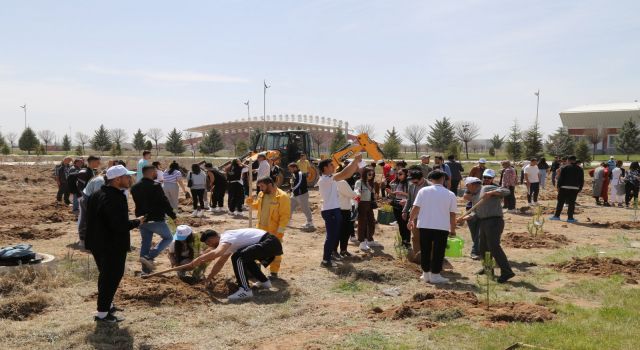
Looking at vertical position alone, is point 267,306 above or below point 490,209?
below

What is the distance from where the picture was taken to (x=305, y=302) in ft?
23.5

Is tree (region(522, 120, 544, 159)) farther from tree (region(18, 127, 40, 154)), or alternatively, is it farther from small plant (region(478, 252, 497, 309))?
tree (region(18, 127, 40, 154))

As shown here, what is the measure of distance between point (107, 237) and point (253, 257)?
192 centimetres

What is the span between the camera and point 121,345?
18.2 ft

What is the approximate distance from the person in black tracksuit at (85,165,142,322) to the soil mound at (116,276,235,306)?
71 centimetres

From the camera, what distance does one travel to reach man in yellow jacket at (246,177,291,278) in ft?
26.7

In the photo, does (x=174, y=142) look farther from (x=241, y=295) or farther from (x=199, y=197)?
(x=241, y=295)

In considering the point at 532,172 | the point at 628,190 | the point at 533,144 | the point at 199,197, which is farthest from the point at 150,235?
the point at 533,144

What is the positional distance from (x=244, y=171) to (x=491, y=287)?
380 inches

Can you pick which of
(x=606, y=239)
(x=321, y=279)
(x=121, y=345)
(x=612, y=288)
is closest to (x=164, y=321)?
(x=121, y=345)

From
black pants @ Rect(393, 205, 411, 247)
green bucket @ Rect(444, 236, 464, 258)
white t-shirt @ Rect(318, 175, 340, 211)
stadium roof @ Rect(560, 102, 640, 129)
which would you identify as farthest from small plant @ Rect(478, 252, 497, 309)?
stadium roof @ Rect(560, 102, 640, 129)

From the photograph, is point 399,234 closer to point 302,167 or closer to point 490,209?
point 490,209

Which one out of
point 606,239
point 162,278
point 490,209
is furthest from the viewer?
point 606,239

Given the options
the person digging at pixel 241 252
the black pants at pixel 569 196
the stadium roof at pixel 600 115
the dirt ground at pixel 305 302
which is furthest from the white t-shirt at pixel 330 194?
the stadium roof at pixel 600 115
